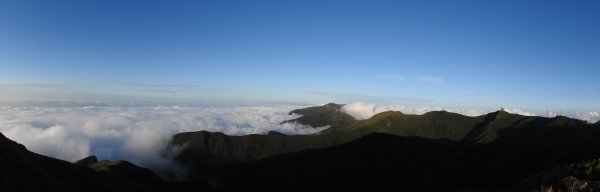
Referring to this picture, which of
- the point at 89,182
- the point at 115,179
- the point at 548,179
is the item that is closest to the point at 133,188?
the point at 115,179

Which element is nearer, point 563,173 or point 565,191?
point 565,191

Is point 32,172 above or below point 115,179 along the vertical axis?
above

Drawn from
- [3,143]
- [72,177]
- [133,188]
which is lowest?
[133,188]

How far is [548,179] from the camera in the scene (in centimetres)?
8012

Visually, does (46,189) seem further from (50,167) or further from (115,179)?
(115,179)

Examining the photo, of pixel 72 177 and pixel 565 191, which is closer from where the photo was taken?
pixel 565 191

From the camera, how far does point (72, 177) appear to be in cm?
15125

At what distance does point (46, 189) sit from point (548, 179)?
399 feet

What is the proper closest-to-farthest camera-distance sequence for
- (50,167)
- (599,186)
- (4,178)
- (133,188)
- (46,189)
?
1. (599,186)
2. (4,178)
3. (46,189)
4. (50,167)
5. (133,188)

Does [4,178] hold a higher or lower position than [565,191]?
lower

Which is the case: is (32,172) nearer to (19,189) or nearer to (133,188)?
(19,189)

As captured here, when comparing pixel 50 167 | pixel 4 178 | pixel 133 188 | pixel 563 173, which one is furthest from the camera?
pixel 133 188

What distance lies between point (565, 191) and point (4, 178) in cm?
11491

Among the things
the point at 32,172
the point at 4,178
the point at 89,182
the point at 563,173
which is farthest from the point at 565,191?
the point at 89,182
